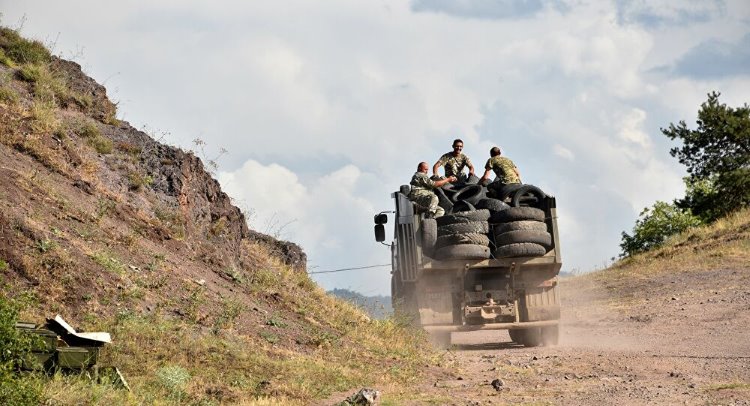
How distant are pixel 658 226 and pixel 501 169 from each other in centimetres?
2836

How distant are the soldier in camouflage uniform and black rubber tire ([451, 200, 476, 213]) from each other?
1.01 m

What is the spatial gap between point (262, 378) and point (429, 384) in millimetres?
2253

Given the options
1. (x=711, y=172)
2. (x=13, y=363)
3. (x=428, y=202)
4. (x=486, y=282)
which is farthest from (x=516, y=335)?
(x=711, y=172)

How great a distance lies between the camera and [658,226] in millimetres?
43094

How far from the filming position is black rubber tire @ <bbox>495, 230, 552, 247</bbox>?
15633 millimetres

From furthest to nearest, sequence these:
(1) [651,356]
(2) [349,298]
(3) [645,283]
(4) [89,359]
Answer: (3) [645,283], (2) [349,298], (1) [651,356], (4) [89,359]

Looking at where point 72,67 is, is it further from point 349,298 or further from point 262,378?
point 262,378

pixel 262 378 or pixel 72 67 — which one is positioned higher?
pixel 72 67

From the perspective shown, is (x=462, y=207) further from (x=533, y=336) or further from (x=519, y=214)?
(x=533, y=336)

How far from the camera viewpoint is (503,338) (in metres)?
19.7

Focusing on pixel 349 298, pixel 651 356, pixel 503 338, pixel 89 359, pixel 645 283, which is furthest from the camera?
pixel 645 283

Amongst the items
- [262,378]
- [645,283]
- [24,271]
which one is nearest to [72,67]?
[24,271]

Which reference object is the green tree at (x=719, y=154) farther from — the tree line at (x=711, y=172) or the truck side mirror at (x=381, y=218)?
the truck side mirror at (x=381, y=218)

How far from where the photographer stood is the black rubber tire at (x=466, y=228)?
1558cm
